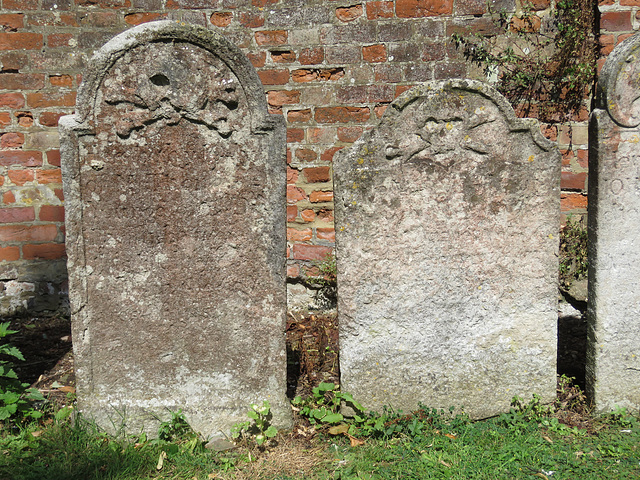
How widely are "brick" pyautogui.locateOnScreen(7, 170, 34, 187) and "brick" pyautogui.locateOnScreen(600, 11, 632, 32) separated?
479 cm

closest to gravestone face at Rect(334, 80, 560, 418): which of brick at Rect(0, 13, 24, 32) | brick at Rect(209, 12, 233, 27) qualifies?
brick at Rect(209, 12, 233, 27)

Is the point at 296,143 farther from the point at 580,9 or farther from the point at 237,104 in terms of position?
the point at 580,9

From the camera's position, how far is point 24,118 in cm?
454

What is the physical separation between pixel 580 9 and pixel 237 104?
3142 millimetres

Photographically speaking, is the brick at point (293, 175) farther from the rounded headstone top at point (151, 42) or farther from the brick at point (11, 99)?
the brick at point (11, 99)

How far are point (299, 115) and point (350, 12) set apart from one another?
36.3 inches

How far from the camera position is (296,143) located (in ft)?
15.4

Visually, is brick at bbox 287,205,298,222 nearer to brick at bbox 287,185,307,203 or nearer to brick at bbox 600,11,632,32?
brick at bbox 287,185,307,203

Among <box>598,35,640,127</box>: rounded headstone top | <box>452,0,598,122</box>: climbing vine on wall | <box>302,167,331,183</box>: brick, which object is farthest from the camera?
<box>302,167,331,183</box>: brick

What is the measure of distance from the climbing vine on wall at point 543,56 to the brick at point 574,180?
46cm

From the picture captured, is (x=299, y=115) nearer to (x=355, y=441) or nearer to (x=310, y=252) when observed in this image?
(x=310, y=252)

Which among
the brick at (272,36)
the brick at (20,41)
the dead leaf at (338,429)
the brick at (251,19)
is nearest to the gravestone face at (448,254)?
the dead leaf at (338,429)

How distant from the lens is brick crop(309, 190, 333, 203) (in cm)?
473

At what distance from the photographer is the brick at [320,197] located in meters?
4.73
